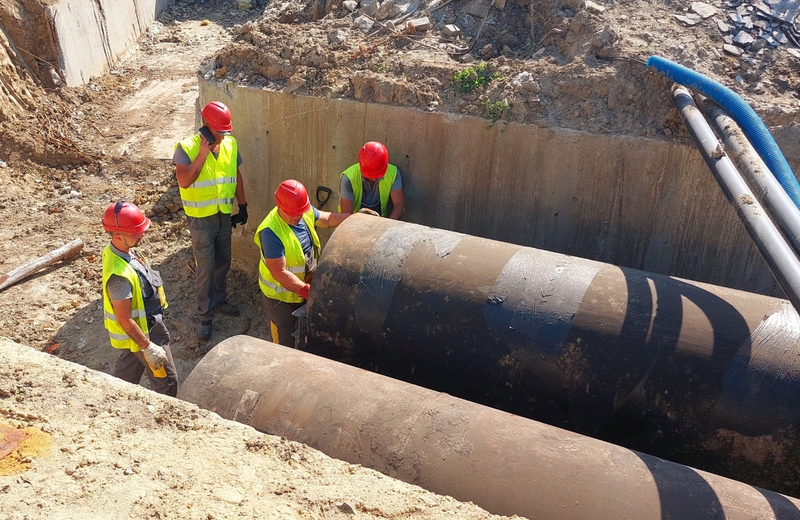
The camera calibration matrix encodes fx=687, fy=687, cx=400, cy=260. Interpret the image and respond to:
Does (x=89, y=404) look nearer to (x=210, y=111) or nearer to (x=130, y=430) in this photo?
(x=130, y=430)

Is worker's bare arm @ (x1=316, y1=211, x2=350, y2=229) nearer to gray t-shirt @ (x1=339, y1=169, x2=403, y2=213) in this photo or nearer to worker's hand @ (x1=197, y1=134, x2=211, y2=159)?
gray t-shirt @ (x1=339, y1=169, x2=403, y2=213)

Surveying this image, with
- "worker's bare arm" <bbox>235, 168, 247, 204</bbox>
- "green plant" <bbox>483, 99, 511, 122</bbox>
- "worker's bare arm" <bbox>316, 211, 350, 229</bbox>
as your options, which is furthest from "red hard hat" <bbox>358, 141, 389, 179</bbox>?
"worker's bare arm" <bbox>235, 168, 247, 204</bbox>

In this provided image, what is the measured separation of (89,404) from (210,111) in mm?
3366

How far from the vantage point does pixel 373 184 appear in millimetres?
6027

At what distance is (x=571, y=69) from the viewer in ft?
19.7

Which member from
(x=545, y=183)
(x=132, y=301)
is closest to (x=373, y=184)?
(x=545, y=183)

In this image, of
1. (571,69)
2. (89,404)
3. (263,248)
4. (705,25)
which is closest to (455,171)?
(571,69)

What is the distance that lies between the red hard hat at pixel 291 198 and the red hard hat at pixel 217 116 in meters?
1.44

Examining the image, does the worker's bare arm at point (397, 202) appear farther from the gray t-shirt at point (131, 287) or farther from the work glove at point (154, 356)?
the work glove at point (154, 356)

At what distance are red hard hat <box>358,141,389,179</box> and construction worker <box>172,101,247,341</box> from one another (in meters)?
1.37

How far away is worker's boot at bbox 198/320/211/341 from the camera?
6.91 meters

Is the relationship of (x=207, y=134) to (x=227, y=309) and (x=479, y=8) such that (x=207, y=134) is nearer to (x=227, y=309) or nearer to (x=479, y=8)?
(x=227, y=309)

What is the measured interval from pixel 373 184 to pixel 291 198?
111 centimetres

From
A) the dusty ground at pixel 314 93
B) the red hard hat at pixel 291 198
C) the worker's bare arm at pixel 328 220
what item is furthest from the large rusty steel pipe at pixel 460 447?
the worker's bare arm at pixel 328 220
